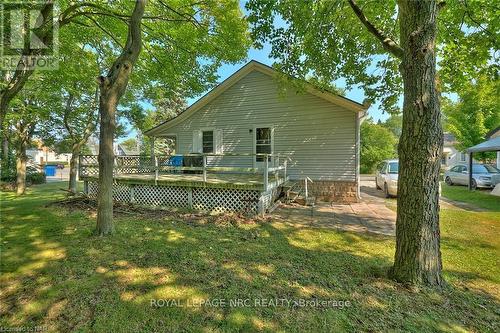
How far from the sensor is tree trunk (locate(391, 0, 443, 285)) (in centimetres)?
300

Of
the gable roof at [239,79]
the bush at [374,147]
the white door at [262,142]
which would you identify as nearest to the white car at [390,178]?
the gable roof at [239,79]

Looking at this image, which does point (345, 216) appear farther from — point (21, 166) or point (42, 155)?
point (42, 155)

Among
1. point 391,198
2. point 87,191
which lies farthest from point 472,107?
point 87,191

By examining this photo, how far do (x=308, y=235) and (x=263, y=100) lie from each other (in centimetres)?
701

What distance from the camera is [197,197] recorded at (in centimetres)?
763

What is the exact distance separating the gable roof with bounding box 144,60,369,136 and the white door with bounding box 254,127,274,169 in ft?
7.76

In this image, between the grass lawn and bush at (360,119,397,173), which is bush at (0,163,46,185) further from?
bush at (360,119,397,173)

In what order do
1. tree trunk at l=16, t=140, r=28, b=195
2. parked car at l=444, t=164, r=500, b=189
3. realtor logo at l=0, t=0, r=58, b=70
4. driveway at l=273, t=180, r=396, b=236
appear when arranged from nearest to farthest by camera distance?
realtor logo at l=0, t=0, r=58, b=70 → driveway at l=273, t=180, r=396, b=236 → parked car at l=444, t=164, r=500, b=189 → tree trunk at l=16, t=140, r=28, b=195

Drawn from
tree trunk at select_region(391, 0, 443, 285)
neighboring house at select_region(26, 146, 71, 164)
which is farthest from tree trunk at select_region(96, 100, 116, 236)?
neighboring house at select_region(26, 146, 71, 164)

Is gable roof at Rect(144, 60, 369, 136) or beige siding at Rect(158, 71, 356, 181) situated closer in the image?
gable roof at Rect(144, 60, 369, 136)

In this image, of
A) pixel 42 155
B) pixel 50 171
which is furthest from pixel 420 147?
pixel 42 155

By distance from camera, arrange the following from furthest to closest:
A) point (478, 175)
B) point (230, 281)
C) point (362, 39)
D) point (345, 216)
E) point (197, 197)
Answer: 1. point (478, 175)
2. point (362, 39)
3. point (197, 197)
4. point (345, 216)
5. point (230, 281)

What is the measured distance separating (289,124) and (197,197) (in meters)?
5.12

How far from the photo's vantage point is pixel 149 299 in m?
2.86
